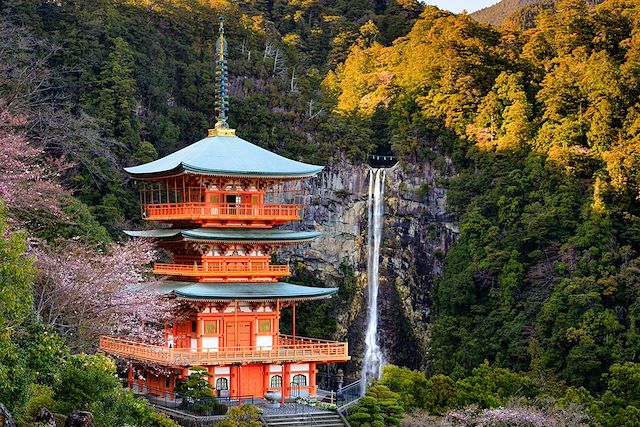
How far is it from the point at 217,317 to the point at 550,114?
84.6 ft

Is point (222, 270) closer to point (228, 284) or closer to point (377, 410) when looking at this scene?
point (228, 284)

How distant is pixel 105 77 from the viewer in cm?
5922

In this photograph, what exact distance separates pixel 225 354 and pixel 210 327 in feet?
4.74

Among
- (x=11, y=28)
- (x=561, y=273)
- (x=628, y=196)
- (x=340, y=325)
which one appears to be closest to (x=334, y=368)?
(x=340, y=325)

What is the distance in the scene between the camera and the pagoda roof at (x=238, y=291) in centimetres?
3412

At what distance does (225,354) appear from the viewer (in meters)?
34.2

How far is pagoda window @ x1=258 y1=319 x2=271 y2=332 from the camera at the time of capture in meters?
36.1

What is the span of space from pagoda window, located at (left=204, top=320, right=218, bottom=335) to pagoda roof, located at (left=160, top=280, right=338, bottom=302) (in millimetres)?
1086

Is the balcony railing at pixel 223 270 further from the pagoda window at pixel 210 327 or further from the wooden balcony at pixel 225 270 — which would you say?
the pagoda window at pixel 210 327

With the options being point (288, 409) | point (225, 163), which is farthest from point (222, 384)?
point (225, 163)

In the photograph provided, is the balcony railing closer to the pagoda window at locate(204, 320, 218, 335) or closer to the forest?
the forest

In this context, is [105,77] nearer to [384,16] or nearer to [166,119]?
[166,119]

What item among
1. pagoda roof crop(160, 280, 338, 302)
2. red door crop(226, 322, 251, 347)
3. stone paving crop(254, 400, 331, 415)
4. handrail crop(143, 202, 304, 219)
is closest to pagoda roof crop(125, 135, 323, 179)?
handrail crop(143, 202, 304, 219)

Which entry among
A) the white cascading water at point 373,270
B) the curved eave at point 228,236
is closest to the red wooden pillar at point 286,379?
the curved eave at point 228,236
